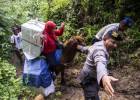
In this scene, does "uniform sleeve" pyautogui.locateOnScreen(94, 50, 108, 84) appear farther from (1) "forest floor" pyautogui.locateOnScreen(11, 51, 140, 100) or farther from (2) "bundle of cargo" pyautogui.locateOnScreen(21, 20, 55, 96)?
(1) "forest floor" pyautogui.locateOnScreen(11, 51, 140, 100)

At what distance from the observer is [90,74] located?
5.86 metres

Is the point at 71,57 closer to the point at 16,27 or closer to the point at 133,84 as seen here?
the point at 133,84

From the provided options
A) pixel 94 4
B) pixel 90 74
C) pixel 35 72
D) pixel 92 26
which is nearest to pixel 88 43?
pixel 92 26

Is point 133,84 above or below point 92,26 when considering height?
below

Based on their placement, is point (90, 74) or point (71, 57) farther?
point (71, 57)

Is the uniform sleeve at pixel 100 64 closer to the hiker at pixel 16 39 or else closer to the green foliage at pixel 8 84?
the green foliage at pixel 8 84

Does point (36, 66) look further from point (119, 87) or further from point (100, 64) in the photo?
point (100, 64)

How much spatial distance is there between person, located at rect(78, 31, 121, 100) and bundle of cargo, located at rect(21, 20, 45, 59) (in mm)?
2252

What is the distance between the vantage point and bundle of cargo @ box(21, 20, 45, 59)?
8039 millimetres

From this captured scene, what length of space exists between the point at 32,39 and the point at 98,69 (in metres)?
3.93

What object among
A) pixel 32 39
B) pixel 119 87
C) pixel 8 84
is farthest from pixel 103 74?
pixel 119 87

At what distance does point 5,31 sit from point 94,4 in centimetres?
299

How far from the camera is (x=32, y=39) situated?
321 inches

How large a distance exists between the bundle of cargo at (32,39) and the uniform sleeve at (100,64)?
3134 mm
